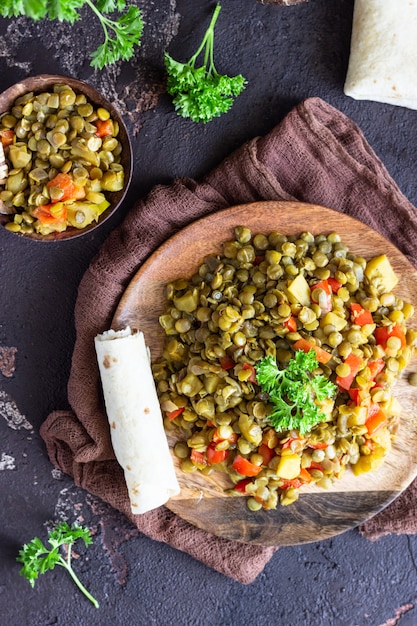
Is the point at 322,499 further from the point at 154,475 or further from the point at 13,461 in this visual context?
the point at 13,461

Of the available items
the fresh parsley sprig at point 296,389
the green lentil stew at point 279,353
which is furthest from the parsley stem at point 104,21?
the fresh parsley sprig at point 296,389

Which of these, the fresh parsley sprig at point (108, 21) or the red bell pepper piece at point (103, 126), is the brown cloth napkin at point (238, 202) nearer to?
the red bell pepper piece at point (103, 126)

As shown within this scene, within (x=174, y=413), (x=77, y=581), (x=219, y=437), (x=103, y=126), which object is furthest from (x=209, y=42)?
(x=77, y=581)

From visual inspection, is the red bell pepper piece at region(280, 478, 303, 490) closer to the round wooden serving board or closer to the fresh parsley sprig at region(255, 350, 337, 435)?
the round wooden serving board

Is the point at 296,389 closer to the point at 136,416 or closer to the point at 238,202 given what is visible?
the point at 136,416

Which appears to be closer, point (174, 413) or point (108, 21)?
point (108, 21)
